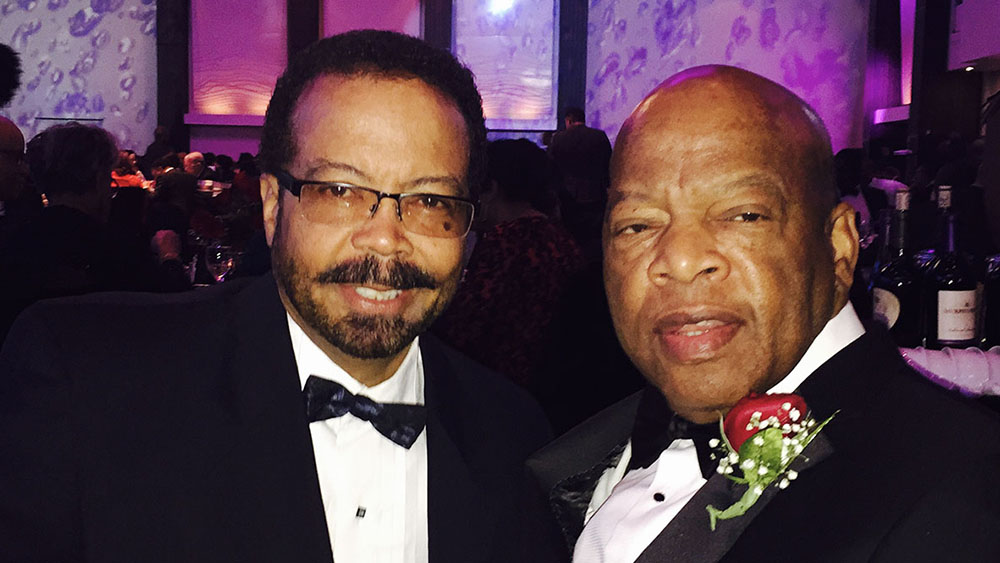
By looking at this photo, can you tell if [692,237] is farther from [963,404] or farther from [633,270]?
[963,404]

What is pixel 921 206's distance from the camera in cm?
483

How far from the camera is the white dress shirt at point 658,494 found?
72.2 inches

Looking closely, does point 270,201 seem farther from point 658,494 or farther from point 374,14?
point 374,14

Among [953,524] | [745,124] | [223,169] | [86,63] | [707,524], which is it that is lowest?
[707,524]

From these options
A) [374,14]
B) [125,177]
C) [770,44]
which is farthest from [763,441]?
[374,14]

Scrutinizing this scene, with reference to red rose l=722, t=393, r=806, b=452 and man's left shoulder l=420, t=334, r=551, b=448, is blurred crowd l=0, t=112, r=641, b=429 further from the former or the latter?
red rose l=722, t=393, r=806, b=452

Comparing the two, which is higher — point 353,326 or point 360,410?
point 353,326

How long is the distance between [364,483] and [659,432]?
0.64 m

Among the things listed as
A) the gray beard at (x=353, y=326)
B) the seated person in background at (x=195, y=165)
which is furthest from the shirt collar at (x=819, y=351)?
the seated person in background at (x=195, y=165)

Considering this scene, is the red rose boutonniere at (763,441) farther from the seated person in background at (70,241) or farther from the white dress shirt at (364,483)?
the seated person in background at (70,241)

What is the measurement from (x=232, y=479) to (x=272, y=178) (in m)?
0.71

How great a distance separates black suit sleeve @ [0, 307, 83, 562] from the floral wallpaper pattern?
1329 cm

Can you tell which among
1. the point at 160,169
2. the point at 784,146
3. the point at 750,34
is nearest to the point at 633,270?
the point at 784,146

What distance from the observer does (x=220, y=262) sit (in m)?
4.87
